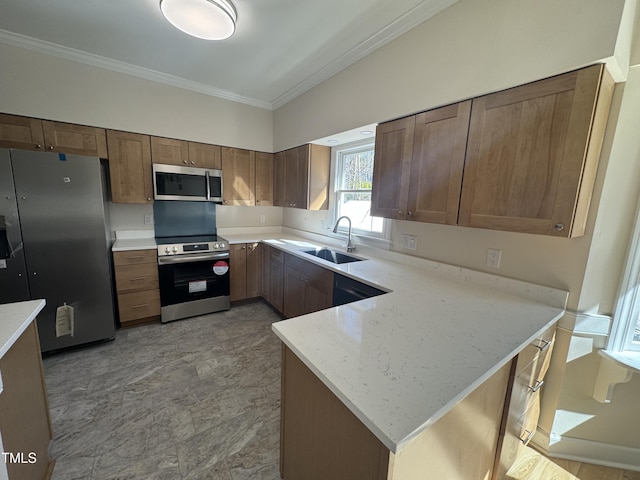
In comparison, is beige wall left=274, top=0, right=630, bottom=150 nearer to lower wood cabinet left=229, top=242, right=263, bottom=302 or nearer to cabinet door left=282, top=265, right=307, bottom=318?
cabinet door left=282, top=265, right=307, bottom=318

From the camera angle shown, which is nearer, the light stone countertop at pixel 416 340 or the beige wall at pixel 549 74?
the light stone countertop at pixel 416 340

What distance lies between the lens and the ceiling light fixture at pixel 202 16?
159 centimetres

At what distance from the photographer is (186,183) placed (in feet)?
10.3

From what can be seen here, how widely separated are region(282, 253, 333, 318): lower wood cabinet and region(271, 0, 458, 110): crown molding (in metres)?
1.87

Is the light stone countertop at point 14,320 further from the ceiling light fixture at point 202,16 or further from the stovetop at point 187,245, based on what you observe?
the ceiling light fixture at point 202,16

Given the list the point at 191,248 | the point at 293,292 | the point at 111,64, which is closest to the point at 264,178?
the point at 191,248

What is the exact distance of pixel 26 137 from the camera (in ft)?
7.88

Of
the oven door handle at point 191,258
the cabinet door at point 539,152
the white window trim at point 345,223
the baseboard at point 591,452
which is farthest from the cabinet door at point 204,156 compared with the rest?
the baseboard at point 591,452

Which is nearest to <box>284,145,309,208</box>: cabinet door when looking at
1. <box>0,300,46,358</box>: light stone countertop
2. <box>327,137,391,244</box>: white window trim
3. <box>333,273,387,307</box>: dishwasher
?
<box>327,137,391,244</box>: white window trim

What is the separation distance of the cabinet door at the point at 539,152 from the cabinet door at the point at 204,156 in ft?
9.58

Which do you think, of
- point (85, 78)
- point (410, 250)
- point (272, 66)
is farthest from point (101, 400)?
point (272, 66)

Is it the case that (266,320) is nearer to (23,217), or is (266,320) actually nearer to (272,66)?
(23,217)

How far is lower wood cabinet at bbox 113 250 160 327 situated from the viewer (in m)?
2.68

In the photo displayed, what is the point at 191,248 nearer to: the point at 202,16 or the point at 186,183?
the point at 186,183
